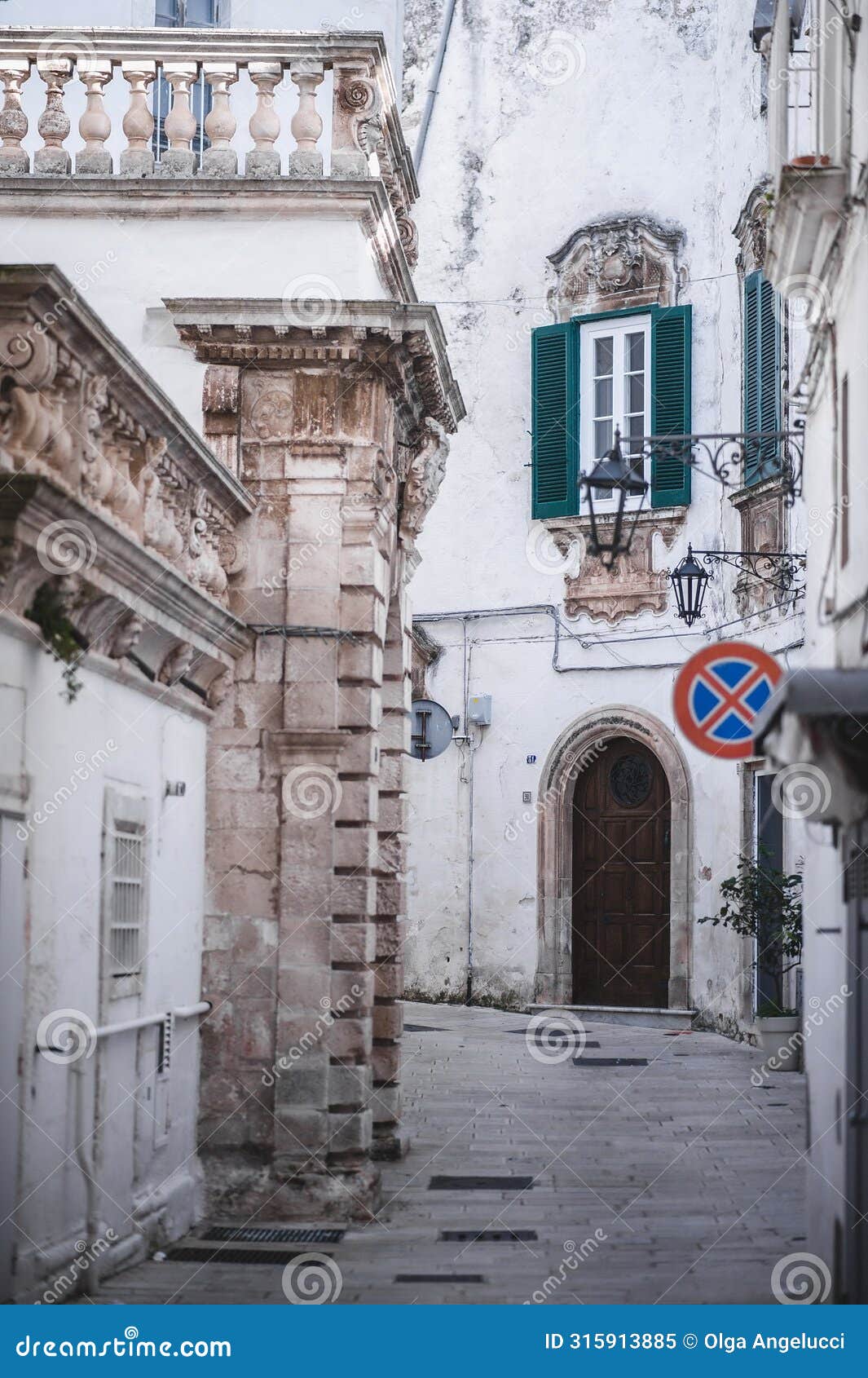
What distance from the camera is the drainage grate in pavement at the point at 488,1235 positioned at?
967 cm

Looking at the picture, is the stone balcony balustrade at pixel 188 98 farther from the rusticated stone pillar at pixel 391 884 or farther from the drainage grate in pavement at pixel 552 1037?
the drainage grate in pavement at pixel 552 1037

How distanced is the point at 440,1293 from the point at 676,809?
12075 mm

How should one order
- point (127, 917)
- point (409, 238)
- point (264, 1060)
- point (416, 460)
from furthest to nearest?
point (409, 238) → point (416, 460) → point (264, 1060) → point (127, 917)

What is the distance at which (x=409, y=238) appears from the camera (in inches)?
561

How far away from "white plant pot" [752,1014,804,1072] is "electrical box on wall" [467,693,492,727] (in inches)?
227

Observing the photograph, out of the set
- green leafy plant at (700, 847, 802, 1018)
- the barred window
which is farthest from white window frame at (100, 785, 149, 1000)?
green leafy plant at (700, 847, 802, 1018)

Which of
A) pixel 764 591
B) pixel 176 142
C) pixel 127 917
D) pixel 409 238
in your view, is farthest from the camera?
pixel 764 591

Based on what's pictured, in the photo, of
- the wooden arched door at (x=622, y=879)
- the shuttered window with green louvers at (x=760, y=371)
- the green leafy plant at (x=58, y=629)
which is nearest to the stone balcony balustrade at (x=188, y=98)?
the green leafy plant at (x=58, y=629)

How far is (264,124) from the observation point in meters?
11.5

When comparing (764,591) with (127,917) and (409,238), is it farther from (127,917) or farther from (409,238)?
(127,917)

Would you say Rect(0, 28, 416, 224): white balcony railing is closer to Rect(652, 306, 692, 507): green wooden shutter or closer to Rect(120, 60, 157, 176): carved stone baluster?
Rect(120, 60, 157, 176): carved stone baluster

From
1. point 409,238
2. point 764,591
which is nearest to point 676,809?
point 764,591

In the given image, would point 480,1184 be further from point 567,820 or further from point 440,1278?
point 567,820

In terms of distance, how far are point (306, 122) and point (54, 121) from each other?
159 centimetres
